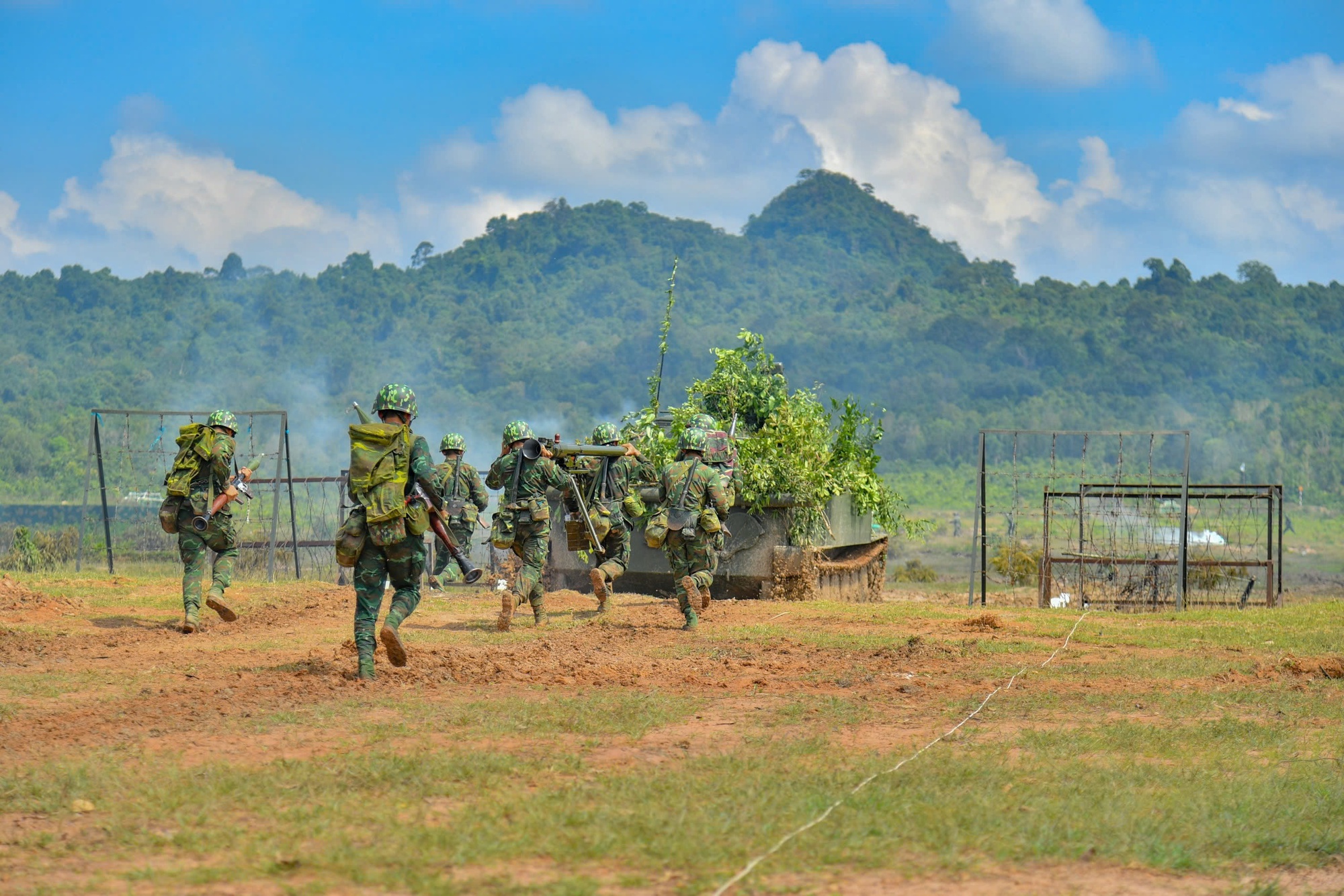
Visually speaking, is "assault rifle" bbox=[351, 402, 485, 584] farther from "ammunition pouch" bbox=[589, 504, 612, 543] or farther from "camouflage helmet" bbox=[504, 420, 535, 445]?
"ammunition pouch" bbox=[589, 504, 612, 543]

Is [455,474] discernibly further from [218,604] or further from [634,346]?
[634,346]

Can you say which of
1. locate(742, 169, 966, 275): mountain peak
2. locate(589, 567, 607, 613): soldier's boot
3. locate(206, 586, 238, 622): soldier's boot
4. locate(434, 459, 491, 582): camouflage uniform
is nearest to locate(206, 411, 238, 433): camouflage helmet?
locate(206, 586, 238, 622): soldier's boot

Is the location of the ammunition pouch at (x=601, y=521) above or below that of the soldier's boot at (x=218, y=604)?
above

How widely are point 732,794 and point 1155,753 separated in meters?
2.64

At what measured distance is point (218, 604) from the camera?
1285cm

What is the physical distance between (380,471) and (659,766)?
135 inches

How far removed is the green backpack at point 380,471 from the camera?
9.36 m

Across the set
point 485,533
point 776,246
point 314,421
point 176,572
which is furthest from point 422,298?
point 176,572

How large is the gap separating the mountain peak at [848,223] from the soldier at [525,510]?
11281 cm

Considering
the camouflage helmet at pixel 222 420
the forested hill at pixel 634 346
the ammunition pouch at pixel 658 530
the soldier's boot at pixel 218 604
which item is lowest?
the soldier's boot at pixel 218 604

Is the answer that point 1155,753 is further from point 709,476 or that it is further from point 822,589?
point 822,589

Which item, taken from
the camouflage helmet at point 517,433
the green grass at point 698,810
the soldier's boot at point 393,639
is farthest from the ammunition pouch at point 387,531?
the camouflage helmet at point 517,433

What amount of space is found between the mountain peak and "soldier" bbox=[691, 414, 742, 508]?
110810 mm

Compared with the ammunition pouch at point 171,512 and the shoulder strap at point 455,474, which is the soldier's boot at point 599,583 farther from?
the ammunition pouch at point 171,512
